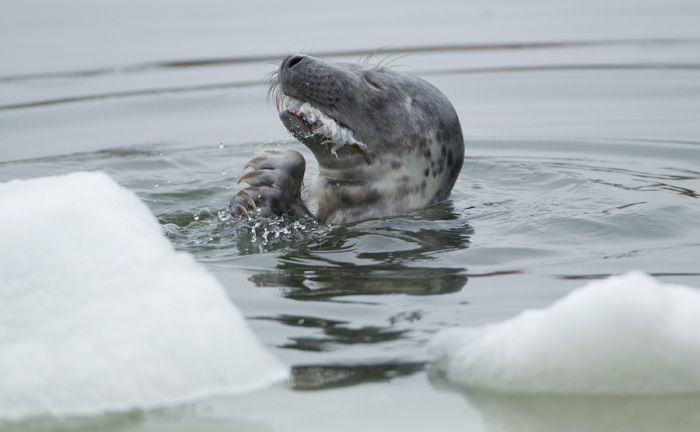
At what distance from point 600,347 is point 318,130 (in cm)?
276

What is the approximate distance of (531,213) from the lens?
22.1 ft

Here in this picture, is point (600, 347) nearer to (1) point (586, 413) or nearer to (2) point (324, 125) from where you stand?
(1) point (586, 413)

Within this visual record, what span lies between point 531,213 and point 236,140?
3052 millimetres

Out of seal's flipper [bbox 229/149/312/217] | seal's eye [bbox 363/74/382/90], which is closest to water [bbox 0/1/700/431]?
seal's flipper [bbox 229/149/312/217]

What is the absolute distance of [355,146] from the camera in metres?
6.56

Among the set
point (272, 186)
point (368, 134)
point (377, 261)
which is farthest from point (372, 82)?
point (377, 261)

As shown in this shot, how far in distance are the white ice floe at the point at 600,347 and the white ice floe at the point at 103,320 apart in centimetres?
70

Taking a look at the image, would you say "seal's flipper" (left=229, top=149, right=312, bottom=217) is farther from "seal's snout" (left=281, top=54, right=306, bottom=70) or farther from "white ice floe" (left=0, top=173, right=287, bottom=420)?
"white ice floe" (left=0, top=173, right=287, bottom=420)

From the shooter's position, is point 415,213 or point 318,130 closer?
point 318,130

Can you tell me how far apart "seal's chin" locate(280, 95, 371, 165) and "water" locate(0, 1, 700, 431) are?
16.1 inches

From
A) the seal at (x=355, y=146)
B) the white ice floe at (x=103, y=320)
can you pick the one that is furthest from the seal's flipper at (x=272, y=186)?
the white ice floe at (x=103, y=320)

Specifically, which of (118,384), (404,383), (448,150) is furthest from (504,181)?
(118,384)

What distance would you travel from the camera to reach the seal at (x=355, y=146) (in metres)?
6.39

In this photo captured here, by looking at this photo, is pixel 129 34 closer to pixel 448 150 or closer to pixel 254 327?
pixel 448 150
